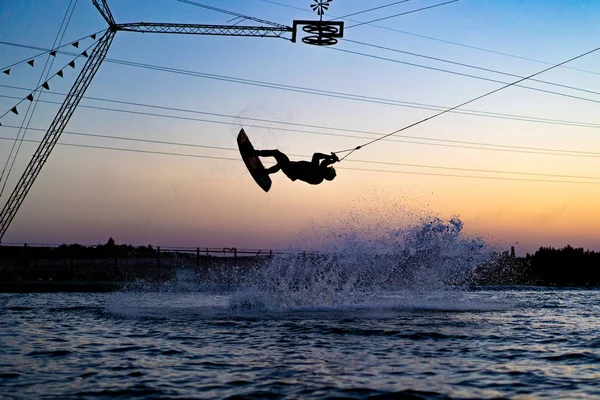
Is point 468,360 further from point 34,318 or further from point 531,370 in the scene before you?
point 34,318

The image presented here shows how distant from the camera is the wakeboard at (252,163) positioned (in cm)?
2020

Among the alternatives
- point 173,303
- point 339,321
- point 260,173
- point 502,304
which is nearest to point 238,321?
point 339,321

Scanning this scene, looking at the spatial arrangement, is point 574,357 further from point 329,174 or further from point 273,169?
point 273,169

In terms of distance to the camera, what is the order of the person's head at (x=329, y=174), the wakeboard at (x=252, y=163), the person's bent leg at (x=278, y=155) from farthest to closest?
the wakeboard at (x=252, y=163)
the person's head at (x=329, y=174)
the person's bent leg at (x=278, y=155)

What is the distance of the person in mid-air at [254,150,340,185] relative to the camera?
1865 cm

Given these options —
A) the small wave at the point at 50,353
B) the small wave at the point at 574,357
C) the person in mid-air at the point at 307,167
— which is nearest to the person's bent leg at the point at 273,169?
the person in mid-air at the point at 307,167

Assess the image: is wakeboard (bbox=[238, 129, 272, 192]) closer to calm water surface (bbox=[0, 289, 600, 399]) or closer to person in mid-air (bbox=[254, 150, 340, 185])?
person in mid-air (bbox=[254, 150, 340, 185])

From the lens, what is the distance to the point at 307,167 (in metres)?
18.8

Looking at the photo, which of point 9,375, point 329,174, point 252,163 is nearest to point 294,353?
point 9,375

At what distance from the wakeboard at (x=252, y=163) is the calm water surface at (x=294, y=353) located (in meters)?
4.65

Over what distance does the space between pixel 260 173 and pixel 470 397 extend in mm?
12503

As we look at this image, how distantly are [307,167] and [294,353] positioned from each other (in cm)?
665

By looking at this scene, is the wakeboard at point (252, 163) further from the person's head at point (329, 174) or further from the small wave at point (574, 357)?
the small wave at point (574, 357)

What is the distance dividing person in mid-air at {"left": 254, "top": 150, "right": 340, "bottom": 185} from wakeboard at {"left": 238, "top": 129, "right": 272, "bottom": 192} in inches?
46.4
